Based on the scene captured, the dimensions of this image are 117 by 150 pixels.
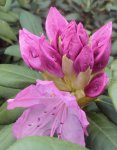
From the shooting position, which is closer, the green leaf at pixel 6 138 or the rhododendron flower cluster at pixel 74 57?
the rhododendron flower cluster at pixel 74 57

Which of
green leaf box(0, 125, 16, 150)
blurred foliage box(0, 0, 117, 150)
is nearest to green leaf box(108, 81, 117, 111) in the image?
blurred foliage box(0, 0, 117, 150)

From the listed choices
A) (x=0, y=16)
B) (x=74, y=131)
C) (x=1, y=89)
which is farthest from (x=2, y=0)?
(x=74, y=131)

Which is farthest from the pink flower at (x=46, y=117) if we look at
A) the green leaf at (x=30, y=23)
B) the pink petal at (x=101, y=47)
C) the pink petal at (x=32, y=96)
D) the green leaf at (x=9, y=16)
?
the green leaf at (x=9, y=16)

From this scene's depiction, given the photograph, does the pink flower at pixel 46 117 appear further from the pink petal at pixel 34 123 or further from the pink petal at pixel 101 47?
the pink petal at pixel 101 47

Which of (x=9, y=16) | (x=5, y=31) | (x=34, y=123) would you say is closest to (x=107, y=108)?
(x=34, y=123)

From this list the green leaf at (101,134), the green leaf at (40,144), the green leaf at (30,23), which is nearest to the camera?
the green leaf at (40,144)

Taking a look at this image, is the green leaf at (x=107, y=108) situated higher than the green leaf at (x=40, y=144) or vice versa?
the green leaf at (x=107, y=108)
